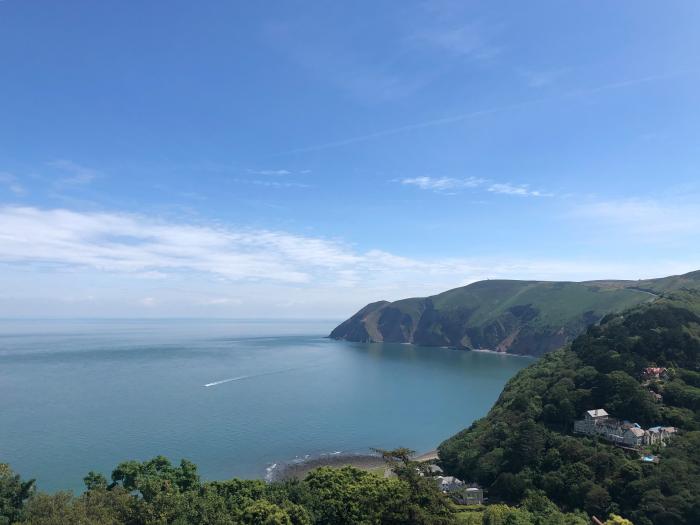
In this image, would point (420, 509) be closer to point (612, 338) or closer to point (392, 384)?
point (612, 338)

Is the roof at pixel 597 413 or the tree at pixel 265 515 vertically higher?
the roof at pixel 597 413

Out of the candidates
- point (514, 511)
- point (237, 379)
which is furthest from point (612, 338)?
point (237, 379)

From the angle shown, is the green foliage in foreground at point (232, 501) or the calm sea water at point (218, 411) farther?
the calm sea water at point (218, 411)

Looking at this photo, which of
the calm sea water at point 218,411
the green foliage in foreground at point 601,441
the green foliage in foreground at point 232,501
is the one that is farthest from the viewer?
the calm sea water at point 218,411

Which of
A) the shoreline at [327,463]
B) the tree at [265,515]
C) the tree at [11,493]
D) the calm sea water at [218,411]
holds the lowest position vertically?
the shoreline at [327,463]

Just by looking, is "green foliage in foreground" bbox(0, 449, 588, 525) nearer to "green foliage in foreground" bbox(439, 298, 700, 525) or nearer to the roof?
"green foliage in foreground" bbox(439, 298, 700, 525)

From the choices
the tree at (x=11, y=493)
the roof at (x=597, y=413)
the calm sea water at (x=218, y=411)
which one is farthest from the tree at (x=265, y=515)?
the roof at (x=597, y=413)

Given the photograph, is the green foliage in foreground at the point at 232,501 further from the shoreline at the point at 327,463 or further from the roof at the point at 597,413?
the roof at the point at 597,413
